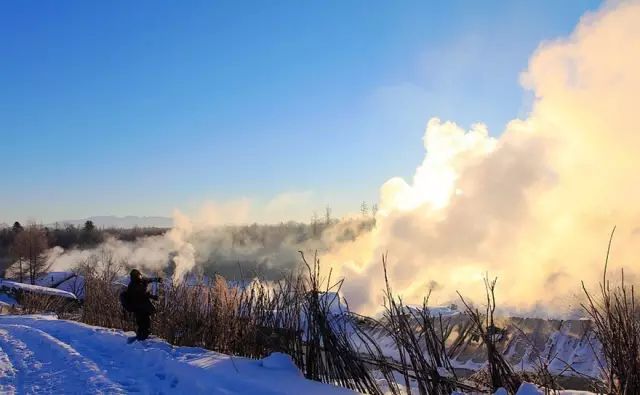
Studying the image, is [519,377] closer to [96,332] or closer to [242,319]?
[242,319]

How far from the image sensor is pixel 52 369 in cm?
766

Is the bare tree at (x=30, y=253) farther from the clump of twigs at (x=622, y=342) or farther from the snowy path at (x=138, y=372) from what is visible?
the clump of twigs at (x=622, y=342)

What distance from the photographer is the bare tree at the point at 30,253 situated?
5569 cm

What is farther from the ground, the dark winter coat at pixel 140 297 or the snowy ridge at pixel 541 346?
the dark winter coat at pixel 140 297

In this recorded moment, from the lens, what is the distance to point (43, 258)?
5816 centimetres

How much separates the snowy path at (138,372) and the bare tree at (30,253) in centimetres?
5142

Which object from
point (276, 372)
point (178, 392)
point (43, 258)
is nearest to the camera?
point (178, 392)

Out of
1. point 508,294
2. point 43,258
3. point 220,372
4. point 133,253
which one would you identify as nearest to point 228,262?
point 133,253

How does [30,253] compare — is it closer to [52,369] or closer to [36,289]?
[36,289]

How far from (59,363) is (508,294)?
2094 cm

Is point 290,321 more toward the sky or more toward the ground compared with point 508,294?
more toward the sky

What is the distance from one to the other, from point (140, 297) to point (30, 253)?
53175 mm

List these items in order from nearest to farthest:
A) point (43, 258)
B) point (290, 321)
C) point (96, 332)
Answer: point (290, 321) < point (96, 332) < point (43, 258)

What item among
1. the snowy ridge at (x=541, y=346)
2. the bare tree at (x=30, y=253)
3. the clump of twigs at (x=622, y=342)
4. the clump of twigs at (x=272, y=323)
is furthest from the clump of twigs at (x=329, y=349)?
the bare tree at (x=30, y=253)
